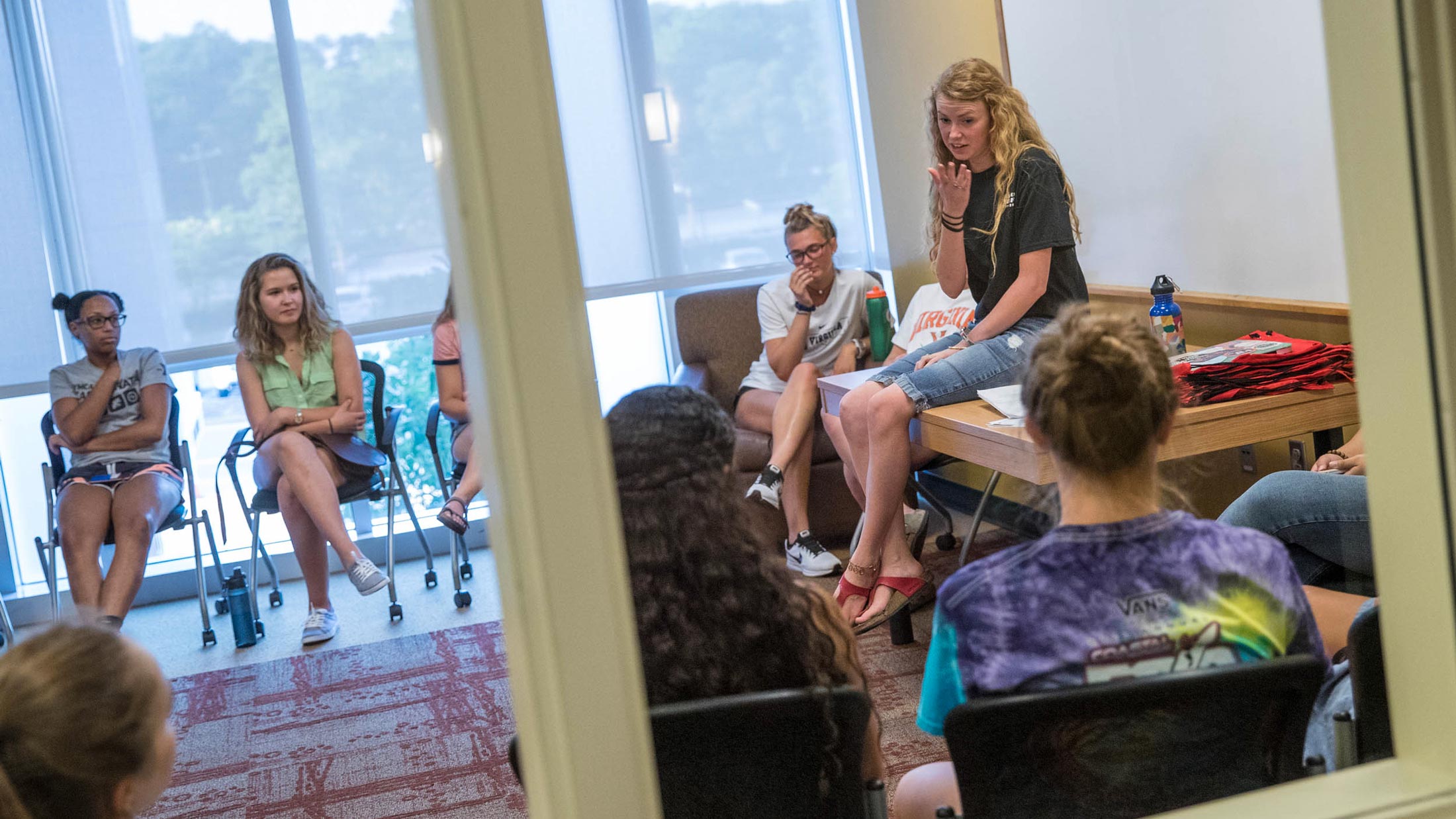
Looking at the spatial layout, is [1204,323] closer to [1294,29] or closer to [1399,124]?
[1294,29]

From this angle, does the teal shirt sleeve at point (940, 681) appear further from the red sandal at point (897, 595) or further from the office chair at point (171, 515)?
the office chair at point (171, 515)

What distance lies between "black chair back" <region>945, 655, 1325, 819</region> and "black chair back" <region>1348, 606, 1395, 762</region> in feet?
0.38

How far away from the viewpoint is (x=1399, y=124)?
933 mm

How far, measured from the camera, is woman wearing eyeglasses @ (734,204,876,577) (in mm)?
3930

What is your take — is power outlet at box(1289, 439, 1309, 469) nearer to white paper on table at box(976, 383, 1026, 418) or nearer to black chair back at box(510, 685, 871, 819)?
white paper on table at box(976, 383, 1026, 418)

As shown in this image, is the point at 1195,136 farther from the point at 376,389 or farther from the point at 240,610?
the point at 240,610

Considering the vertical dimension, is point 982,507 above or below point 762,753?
below

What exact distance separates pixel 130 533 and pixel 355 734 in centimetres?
143

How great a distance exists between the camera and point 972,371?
2982mm

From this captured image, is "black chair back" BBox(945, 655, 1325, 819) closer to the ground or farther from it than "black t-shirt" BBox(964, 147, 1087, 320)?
closer to the ground

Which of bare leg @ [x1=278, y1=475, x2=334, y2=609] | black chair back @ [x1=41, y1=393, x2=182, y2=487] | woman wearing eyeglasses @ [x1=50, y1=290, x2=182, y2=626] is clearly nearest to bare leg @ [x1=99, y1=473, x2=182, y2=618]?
woman wearing eyeglasses @ [x1=50, y1=290, x2=182, y2=626]

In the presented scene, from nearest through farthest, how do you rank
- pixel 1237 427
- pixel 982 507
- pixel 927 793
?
pixel 927 793 → pixel 1237 427 → pixel 982 507

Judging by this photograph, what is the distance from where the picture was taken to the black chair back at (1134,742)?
3.56ft

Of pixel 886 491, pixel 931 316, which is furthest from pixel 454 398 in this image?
pixel 886 491
